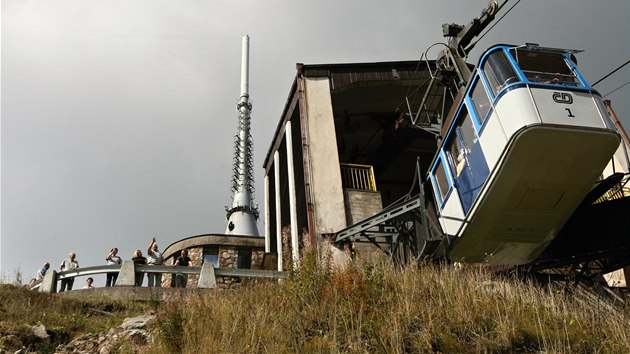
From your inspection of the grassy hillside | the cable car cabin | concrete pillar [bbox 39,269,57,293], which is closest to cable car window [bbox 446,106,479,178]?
the cable car cabin

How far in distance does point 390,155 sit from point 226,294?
1650 cm

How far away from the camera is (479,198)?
10.5 metres

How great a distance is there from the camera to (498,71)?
10258 mm

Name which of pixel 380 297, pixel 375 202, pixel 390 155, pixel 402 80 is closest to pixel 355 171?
pixel 375 202

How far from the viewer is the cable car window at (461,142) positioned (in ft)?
36.2

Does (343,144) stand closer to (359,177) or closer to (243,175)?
(359,177)

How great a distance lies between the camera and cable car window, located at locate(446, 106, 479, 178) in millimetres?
11044

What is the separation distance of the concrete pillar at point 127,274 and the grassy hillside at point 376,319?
2.96 meters

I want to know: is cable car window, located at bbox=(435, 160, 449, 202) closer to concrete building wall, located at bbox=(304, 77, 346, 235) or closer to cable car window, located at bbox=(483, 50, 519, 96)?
cable car window, located at bbox=(483, 50, 519, 96)

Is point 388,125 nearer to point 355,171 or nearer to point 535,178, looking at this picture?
point 355,171

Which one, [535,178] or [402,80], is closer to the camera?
A: [535,178]

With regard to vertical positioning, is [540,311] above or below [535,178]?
below

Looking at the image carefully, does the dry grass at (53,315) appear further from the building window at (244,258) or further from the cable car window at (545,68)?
the building window at (244,258)

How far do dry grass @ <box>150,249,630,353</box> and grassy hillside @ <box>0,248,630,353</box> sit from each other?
0.02 metres
